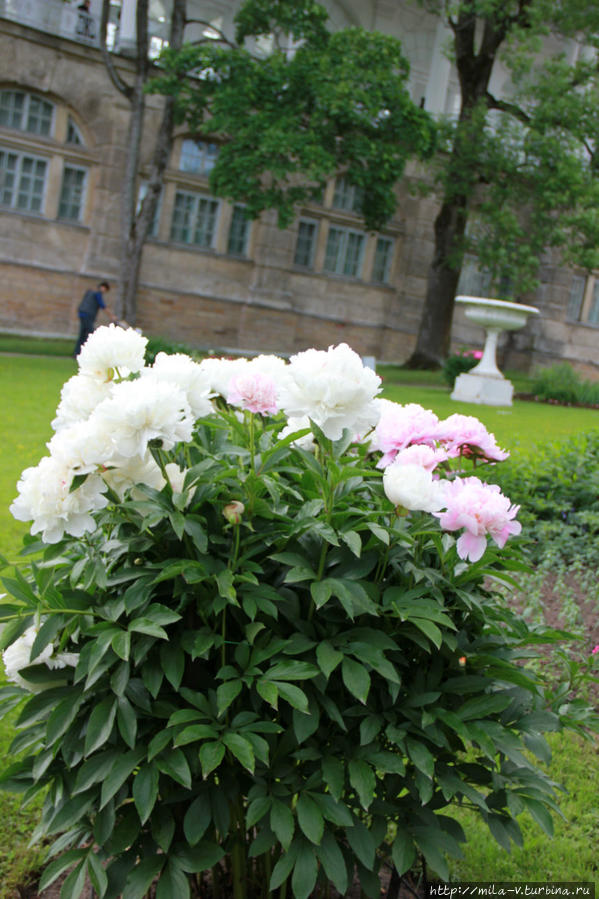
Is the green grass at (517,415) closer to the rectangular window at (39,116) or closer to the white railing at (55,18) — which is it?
the rectangular window at (39,116)

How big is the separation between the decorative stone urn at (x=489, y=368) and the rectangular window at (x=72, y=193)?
37.3ft

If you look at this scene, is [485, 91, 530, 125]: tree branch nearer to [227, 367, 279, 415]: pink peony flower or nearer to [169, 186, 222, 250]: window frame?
[169, 186, 222, 250]: window frame

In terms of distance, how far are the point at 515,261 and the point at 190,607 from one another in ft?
66.6

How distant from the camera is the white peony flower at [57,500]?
1.84 metres

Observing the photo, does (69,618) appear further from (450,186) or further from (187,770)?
(450,186)

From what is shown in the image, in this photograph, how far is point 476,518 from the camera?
1914mm

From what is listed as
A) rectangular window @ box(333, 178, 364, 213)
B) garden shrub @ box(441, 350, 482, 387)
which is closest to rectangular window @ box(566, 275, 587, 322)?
rectangular window @ box(333, 178, 364, 213)

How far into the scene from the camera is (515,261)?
21.0 meters

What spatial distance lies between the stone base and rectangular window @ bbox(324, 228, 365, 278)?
1097 cm

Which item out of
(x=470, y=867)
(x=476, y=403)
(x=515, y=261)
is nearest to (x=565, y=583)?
(x=470, y=867)

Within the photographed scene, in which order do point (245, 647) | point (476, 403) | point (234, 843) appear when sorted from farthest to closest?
point (476, 403)
point (234, 843)
point (245, 647)

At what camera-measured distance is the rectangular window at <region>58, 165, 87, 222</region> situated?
76.0 feet

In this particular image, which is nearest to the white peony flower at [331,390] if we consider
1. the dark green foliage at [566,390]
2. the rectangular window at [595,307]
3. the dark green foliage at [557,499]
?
the dark green foliage at [557,499]

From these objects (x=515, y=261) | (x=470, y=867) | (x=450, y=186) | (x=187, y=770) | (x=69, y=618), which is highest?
(x=450, y=186)
